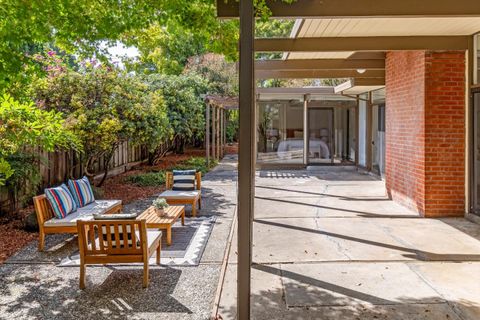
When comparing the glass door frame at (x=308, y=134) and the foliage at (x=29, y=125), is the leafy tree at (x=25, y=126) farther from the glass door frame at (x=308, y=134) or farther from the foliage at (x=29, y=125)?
the glass door frame at (x=308, y=134)

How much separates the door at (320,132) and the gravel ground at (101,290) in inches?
452

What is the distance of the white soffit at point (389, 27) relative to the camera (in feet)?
20.4

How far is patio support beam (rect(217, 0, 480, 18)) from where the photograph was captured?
16.5 feet

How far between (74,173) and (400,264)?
28.3ft

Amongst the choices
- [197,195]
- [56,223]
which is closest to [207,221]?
[197,195]

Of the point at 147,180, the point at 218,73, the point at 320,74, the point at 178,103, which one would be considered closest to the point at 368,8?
the point at 320,74

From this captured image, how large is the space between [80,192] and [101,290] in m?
3.29

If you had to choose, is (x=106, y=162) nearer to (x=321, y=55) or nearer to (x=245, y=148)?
(x=321, y=55)

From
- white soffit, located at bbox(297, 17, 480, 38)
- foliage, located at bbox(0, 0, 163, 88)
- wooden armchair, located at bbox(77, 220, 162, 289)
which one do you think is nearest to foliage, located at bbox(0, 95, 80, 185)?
foliage, located at bbox(0, 0, 163, 88)

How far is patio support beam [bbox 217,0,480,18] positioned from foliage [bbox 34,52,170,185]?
548cm

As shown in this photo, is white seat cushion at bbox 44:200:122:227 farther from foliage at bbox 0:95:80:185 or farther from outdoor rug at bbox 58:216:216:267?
foliage at bbox 0:95:80:185

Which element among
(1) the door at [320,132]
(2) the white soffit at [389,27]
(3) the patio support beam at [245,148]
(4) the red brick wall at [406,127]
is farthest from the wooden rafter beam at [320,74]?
(3) the patio support beam at [245,148]

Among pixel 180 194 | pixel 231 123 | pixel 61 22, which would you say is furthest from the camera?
pixel 231 123

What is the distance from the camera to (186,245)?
6.59 m
